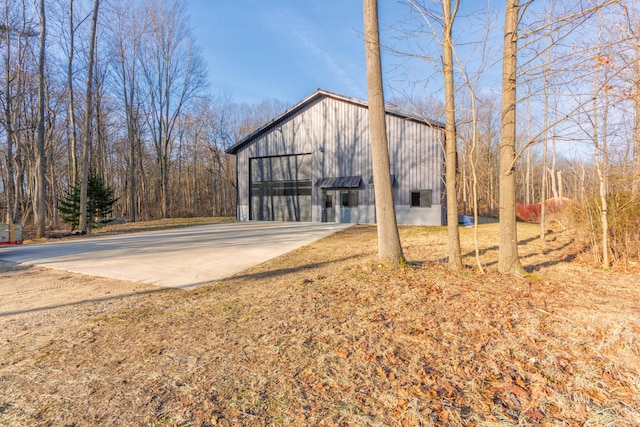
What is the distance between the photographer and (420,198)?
54.6ft

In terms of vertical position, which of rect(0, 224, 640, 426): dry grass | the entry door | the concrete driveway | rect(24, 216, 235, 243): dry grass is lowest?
rect(0, 224, 640, 426): dry grass

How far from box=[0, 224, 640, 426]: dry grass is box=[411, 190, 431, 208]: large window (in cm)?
1215

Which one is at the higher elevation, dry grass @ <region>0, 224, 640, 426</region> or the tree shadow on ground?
the tree shadow on ground

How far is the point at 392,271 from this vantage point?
4934 millimetres

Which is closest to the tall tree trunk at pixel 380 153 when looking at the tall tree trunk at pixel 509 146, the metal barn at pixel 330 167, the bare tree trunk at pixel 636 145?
the tall tree trunk at pixel 509 146

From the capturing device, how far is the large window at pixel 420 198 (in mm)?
16433

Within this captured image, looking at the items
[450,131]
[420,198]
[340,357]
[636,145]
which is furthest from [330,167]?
[340,357]

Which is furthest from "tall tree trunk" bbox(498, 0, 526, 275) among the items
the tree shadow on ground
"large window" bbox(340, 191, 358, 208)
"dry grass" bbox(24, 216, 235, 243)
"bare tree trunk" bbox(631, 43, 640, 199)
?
"dry grass" bbox(24, 216, 235, 243)

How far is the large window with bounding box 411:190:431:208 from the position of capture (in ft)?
53.9

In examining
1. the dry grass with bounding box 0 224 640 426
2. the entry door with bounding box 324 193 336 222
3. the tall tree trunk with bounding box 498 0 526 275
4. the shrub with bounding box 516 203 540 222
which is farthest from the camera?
the shrub with bounding box 516 203 540 222

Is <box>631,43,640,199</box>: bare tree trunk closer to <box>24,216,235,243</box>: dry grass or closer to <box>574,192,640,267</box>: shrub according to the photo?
<box>574,192,640,267</box>: shrub

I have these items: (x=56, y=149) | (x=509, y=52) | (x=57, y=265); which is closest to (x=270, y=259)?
(x=57, y=265)

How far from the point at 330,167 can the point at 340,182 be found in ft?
4.84

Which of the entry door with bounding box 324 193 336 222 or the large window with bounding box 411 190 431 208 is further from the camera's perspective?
the entry door with bounding box 324 193 336 222
